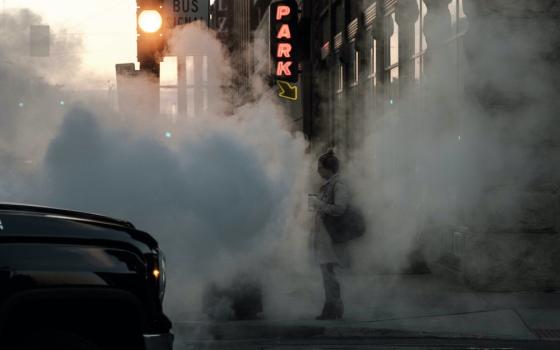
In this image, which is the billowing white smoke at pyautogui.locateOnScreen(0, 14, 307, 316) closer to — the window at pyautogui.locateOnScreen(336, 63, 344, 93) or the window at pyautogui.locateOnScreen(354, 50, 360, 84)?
the window at pyautogui.locateOnScreen(354, 50, 360, 84)

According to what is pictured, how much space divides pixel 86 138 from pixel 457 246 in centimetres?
499

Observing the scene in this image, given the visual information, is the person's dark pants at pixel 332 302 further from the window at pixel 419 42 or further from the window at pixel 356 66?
the window at pixel 356 66

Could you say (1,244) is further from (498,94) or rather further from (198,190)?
(498,94)

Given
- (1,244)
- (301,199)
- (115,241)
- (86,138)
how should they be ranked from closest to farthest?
(1,244)
(115,241)
(86,138)
(301,199)

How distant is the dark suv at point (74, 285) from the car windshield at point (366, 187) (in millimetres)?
199

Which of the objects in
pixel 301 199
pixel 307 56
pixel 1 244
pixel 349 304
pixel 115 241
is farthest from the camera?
pixel 307 56

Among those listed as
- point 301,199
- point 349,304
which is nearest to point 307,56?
point 301,199

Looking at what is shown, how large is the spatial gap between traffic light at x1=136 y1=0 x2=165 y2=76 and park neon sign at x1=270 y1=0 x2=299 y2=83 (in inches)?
456

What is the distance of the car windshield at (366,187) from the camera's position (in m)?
9.17

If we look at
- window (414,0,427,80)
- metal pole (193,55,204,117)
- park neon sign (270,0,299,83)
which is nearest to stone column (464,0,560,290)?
window (414,0,427,80)

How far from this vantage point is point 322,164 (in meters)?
9.78

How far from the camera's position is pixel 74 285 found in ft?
14.0

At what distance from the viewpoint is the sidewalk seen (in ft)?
28.8

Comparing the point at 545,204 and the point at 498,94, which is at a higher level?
the point at 498,94
